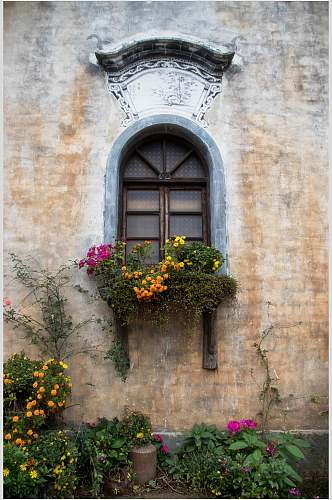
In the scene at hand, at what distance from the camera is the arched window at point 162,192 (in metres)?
5.84

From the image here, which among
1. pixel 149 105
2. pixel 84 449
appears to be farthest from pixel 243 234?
pixel 84 449

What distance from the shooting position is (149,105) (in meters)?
5.87

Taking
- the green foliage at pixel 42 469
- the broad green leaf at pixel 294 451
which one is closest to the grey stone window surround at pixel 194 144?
the broad green leaf at pixel 294 451

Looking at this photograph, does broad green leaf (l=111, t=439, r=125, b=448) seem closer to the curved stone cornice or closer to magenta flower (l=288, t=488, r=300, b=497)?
magenta flower (l=288, t=488, r=300, b=497)

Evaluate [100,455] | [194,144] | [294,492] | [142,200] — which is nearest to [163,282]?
[142,200]

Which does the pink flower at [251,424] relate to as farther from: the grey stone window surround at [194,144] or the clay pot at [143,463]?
the grey stone window surround at [194,144]

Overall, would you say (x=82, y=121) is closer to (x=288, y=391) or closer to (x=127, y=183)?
(x=127, y=183)

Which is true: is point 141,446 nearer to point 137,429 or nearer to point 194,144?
point 137,429

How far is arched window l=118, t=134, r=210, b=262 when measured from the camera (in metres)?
5.84

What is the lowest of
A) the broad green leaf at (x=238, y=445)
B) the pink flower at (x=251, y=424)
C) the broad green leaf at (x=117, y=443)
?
the broad green leaf at (x=117, y=443)

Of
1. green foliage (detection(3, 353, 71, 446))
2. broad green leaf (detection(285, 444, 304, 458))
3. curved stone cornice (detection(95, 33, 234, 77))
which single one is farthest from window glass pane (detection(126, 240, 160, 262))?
broad green leaf (detection(285, 444, 304, 458))

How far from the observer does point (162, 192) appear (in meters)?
5.92

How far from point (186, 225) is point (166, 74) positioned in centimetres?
189

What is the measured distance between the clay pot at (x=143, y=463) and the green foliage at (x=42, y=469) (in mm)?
586
